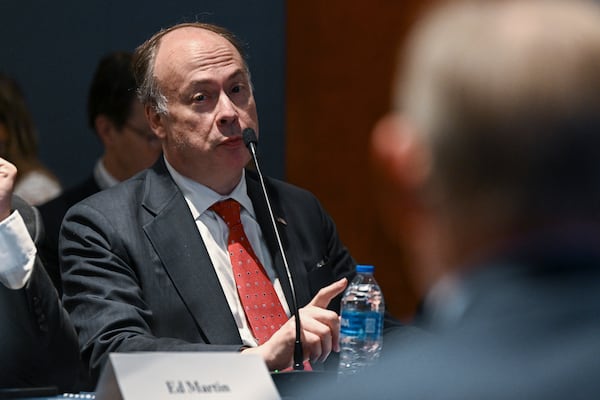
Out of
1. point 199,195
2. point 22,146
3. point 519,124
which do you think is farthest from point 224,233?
point 519,124

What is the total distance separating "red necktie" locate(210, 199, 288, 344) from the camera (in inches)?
105

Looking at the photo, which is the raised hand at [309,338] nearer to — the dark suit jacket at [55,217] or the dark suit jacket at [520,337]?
the dark suit jacket at [55,217]

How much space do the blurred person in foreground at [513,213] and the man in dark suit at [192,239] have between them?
133 cm

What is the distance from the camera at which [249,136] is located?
277cm

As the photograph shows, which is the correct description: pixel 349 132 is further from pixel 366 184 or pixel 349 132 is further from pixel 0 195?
pixel 0 195

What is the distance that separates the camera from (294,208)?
3010 millimetres

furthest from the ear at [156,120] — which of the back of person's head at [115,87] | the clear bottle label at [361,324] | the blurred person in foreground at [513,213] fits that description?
the blurred person in foreground at [513,213]

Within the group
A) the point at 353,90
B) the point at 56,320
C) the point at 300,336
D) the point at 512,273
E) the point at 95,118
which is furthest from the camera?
the point at 353,90

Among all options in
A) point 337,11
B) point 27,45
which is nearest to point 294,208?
point 27,45

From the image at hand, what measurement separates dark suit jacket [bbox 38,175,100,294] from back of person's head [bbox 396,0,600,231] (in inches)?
93.4

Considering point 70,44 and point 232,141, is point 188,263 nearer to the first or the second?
point 232,141

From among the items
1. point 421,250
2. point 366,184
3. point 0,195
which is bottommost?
point 366,184

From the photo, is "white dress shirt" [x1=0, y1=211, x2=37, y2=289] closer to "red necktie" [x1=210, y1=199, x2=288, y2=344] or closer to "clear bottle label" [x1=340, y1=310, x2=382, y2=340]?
"red necktie" [x1=210, y1=199, x2=288, y2=344]

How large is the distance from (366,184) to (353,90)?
42 cm
